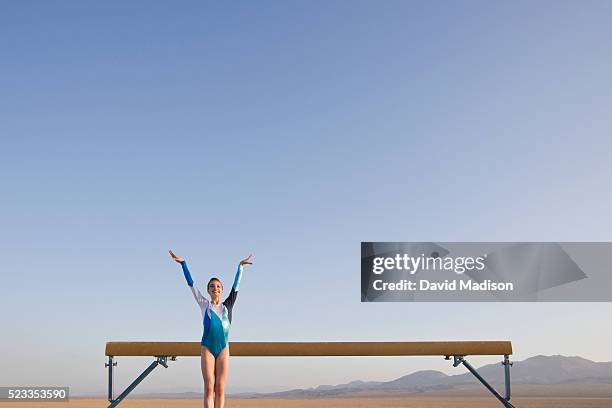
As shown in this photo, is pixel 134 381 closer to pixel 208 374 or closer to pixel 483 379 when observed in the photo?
pixel 208 374

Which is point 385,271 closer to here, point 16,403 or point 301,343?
point 301,343

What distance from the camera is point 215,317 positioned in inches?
293

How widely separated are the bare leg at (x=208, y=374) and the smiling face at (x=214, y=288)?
24.7 inches

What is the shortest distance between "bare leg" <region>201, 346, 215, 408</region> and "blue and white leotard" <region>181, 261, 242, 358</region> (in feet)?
0.21

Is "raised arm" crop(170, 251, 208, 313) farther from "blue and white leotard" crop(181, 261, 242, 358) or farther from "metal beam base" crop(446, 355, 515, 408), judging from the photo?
"metal beam base" crop(446, 355, 515, 408)

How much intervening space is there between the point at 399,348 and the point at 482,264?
19.6 feet

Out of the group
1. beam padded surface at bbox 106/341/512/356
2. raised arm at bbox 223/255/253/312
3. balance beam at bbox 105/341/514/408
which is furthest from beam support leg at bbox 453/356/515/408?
raised arm at bbox 223/255/253/312

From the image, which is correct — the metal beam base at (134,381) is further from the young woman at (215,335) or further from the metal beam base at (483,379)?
the metal beam base at (483,379)

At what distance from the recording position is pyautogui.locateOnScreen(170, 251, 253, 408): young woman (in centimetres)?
721

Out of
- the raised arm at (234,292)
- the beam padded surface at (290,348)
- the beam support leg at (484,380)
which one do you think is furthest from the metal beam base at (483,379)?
the raised arm at (234,292)

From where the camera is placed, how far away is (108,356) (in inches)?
367

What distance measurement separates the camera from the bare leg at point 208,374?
7.14 m

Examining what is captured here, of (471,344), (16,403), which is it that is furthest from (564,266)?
(16,403)

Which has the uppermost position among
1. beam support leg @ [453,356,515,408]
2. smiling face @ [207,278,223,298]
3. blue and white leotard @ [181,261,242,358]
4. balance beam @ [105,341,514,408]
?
smiling face @ [207,278,223,298]
